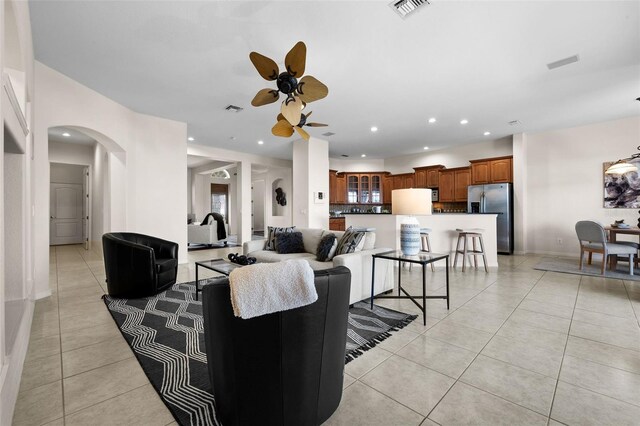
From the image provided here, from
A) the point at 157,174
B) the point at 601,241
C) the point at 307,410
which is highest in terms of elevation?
the point at 157,174

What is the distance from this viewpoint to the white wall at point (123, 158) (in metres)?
3.55

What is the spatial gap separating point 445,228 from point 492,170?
2.89 meters

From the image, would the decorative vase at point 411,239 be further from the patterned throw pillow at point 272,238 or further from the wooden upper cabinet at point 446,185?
the wooden upper cabinet at point 446,185

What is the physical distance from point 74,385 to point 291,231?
2956 millimetres

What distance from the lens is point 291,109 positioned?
9.07ft

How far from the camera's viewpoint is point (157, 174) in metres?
5.32

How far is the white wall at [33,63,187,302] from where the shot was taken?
11.6ft

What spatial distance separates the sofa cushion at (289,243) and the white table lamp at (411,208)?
169 centimetres

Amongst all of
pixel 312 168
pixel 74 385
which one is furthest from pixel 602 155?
pixel 74 385

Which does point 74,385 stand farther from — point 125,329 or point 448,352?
point 448,352

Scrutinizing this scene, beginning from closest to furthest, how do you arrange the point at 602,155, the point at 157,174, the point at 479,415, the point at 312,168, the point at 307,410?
1. the point at 307,410
2. the point at 479,415
3. the point at 157,174
4. the point at 602,155
5. the point at 312,168

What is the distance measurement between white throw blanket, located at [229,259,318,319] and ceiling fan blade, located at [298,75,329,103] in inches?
76.4

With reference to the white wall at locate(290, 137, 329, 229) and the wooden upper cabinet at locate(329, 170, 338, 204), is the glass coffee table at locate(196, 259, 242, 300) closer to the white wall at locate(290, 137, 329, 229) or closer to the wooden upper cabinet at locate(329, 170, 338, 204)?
the white wall at locate(290, 137, 329, 229)

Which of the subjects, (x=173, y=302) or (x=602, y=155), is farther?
(x=602, y=155)
